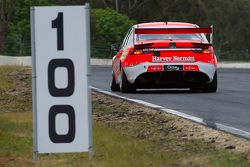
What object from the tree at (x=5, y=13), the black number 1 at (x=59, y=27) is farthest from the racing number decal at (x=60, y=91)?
the tree at (x=5, y=13)

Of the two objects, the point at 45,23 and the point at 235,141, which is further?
the point at 235,141

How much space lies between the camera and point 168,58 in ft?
54.3

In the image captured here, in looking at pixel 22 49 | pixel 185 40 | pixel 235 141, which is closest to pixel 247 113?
pixel 235 141

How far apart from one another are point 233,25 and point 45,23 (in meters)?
86.4

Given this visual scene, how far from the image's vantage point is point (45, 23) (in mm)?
7539

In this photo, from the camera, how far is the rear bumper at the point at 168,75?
16578 mm

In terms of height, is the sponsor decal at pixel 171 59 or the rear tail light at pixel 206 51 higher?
the rear tail light at pixel 206 51

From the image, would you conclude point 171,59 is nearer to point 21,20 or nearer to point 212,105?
point 212,105

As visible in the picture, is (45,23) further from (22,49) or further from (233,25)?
(233,25)

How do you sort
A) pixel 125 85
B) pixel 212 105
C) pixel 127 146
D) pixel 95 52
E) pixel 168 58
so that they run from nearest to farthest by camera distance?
1. pixel 127 146
2. pixel 212 105
3. pixel 168 58
4. pixel 125 85
5. pixel 95 52

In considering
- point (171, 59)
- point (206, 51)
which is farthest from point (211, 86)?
point (171, 59)

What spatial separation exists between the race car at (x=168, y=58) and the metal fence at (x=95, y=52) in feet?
131

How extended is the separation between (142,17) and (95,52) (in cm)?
1984

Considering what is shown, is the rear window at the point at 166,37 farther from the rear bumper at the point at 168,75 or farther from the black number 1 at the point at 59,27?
the black number 1 at the point at 59,27
